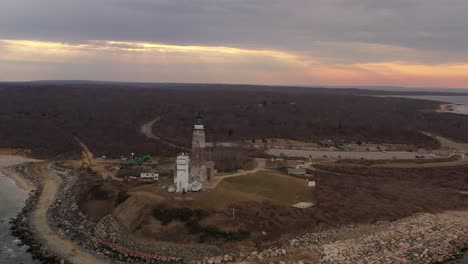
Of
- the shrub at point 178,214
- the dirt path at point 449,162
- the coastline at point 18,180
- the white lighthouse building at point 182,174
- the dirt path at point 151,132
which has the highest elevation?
the white lighthouse building at point 182,174

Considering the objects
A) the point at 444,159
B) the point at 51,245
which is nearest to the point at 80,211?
the point at 51,245

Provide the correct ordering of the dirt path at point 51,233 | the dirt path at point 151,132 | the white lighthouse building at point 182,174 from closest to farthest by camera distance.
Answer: the dirt path at point 51,233 → the white lighthouse building at point 182,174 → the dirt path at point 151,132

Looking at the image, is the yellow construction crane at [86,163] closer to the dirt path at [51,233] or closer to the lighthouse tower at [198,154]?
the dirt path at [51,233]

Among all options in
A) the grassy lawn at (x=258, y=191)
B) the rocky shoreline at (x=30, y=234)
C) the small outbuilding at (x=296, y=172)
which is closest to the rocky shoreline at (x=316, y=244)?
the rocky shoreline at (x=30, y=234)

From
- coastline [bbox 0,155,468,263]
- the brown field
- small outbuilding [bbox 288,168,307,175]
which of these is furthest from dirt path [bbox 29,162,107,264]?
small outbuilding [bbox 288,168,307,175]

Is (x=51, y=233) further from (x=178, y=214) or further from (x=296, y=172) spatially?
(x=296, y=172)
